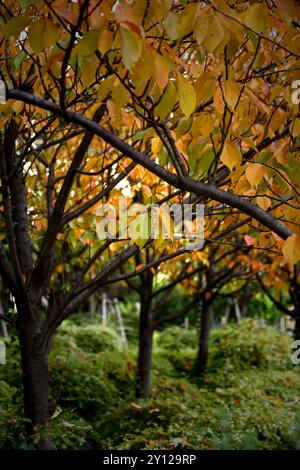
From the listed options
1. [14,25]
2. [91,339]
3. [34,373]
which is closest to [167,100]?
[14,25]

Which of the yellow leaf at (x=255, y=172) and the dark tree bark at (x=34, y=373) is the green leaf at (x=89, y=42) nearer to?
the yellow leaf at (x=255, y=172)

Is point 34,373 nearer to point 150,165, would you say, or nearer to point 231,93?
point 150,165

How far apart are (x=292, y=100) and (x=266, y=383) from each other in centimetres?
625

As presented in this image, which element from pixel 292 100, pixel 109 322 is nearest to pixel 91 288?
pixel 292 100

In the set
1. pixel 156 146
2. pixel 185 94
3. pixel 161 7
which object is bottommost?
pixel 185 94

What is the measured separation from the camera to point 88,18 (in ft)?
5.61

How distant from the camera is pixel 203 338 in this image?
9008mm

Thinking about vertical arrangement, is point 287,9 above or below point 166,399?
above

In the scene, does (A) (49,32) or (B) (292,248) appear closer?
(A) (49,32)

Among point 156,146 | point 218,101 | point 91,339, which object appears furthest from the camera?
point 91,339

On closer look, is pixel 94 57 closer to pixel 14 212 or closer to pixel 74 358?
pixel 14 212

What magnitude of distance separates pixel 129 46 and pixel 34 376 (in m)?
2.59

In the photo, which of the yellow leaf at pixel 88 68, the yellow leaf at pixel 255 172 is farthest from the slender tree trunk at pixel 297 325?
the yellow leaf at pixel 88 68

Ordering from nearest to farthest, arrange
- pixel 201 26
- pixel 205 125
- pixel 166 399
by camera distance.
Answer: pixel 201 26 → pixel 205 125 → pixel 166 399
